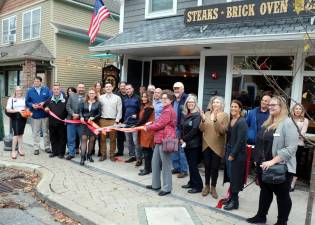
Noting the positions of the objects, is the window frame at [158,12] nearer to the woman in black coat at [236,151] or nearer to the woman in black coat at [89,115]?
the woman in black coat at [89,115]

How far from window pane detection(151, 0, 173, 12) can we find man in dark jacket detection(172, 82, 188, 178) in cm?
401

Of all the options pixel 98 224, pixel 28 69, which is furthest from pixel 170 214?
pixel 28 69

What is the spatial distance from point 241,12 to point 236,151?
3658 mm

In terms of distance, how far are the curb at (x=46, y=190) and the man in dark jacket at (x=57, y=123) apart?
0.94 metres

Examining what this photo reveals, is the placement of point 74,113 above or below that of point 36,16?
below

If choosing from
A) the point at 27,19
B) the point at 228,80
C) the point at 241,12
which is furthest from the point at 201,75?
the point at 27,19

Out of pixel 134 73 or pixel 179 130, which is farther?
pixel 134 73

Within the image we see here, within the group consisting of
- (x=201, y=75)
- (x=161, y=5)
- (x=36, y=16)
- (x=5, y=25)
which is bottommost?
(x=201, y=75)

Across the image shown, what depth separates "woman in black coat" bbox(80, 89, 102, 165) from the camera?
7543 mm

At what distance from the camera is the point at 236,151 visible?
4.84 meters

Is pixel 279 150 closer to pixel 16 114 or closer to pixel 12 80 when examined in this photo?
pixel 16 114

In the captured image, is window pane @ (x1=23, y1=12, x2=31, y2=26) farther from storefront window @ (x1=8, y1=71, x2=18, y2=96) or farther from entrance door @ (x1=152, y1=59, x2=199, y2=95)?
entrance door @ (x1=152, y1=59, x2=199, y2=95)

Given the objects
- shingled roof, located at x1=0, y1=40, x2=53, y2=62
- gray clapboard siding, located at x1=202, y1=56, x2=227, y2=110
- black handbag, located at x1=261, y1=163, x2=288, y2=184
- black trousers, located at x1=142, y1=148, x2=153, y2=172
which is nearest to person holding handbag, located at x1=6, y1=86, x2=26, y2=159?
black trousers, located at x1=142, y1=148, x2=153, y2=172

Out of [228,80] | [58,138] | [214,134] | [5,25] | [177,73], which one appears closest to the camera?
[214,134]
